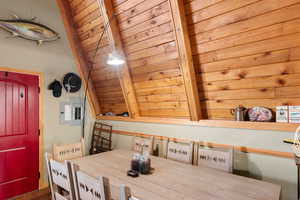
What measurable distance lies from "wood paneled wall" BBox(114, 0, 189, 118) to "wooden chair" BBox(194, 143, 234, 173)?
2.25 ft

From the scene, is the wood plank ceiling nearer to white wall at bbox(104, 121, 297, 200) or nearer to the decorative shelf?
the decorative shelf

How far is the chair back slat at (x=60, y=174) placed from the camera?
149 cm

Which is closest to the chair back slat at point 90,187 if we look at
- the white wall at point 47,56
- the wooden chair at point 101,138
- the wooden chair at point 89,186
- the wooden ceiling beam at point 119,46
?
the wooden chair at point 89,186

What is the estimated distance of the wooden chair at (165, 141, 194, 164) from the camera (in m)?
2.15

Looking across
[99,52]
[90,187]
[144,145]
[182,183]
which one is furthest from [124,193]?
[99,52]

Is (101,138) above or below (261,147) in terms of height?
below

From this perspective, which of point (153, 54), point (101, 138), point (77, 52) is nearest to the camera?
point (153, 54)

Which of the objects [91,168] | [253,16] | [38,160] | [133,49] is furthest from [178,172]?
[38,160]

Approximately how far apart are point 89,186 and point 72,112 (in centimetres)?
250

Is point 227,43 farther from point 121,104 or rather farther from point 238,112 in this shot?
point 121,104

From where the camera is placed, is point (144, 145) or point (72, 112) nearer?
point (144, 145)

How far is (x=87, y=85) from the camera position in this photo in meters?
3.47

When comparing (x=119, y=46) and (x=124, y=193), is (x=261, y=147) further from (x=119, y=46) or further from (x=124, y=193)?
(x=119, y=46)

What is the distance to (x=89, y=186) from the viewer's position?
1210 millimetres
